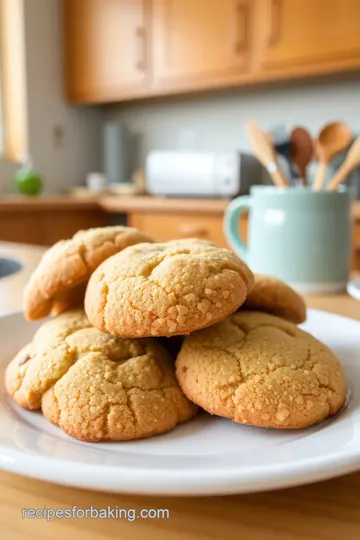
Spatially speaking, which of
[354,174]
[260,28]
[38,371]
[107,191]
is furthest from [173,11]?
[38,371]

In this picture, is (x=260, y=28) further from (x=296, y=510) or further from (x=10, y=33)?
(x=296, y=510)

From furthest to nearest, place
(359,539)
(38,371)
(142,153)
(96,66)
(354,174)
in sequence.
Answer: (142,153) < (96,66) < (354,174) < (38,371) < (359,539)

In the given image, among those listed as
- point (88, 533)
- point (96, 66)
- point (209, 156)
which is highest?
point (96, 66)

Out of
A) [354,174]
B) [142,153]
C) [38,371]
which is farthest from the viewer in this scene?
[142,153]

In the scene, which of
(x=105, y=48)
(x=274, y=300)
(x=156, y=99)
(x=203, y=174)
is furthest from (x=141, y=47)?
(x=274, y=300)

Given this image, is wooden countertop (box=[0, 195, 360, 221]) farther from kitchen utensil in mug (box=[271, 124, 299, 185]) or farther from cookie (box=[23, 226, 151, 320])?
cookie (box=[23, 226, 151, 320])

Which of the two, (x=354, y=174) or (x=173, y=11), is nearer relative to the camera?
(x=354, y=174)

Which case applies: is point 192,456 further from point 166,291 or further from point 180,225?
point 180,225
